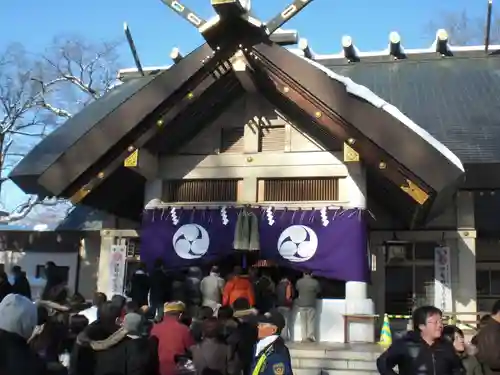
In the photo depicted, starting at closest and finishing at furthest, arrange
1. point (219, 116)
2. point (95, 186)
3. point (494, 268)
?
point (95, 186) < point (219, 116) < point (494, 268)

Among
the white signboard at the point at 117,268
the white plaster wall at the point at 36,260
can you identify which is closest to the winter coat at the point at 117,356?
the white signboard at the point at 117,268

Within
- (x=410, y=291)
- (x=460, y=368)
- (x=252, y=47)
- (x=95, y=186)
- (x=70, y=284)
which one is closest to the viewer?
(x=460, y=368)

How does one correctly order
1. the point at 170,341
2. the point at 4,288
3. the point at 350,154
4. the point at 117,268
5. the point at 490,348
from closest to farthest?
the point at 490,348 < the point at 170,341 < the point at 4,288 < the point at 350,154 < the point at 117,268

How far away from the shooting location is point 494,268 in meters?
15.2

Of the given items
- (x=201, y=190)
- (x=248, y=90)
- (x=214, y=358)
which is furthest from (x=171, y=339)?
(x=248, y=90)

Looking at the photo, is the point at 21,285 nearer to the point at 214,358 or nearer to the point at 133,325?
the point at 214,358

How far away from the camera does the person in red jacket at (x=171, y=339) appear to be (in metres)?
5.94

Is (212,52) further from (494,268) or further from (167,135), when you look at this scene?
(494,268)

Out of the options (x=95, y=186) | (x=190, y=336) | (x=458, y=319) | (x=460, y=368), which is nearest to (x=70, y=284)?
(x=95, y=186)

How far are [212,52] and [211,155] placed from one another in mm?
2448

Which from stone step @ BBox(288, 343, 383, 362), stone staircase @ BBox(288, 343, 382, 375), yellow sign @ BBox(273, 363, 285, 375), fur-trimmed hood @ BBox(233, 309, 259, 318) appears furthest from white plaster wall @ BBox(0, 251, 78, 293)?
yellow sign @ BBox(273, 363, 285, 375)

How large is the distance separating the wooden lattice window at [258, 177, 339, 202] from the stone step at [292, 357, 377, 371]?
3.43m

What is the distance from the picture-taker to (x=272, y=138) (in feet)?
39.7

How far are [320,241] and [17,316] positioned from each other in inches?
323
